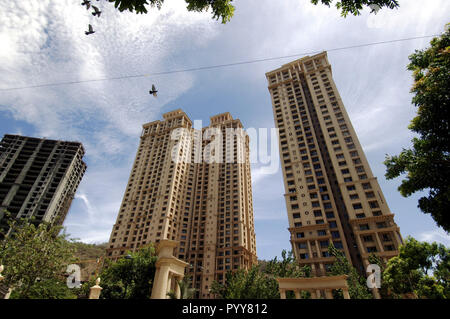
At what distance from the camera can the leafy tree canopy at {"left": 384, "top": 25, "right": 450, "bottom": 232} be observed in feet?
36.5

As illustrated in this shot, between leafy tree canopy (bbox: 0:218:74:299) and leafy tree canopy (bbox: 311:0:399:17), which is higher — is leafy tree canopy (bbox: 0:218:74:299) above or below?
below

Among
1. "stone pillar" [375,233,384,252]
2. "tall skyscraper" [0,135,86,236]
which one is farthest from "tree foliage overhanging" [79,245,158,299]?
"tall skyscraper" [0,135,86,236]

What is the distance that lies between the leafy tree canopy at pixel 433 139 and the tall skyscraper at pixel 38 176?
92.1 m

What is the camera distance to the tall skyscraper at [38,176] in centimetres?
7931

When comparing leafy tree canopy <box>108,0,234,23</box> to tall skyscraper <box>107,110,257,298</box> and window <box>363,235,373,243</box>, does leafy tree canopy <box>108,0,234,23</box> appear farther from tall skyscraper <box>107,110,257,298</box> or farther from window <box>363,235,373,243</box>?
tall skyscraper <box>107,110,257,298</box>

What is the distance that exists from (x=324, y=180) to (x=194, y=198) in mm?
44091

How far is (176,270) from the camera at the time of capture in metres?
16.5

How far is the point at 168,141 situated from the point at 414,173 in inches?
3235

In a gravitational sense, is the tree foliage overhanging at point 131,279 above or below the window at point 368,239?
below

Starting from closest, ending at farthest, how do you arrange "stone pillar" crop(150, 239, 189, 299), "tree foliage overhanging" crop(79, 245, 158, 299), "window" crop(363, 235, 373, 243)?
"stone pillar" crop(150, 239, 189, 299) → "tree foliage overhanging" crop(79, 245, 158, 299) → "window" crop(363, 235, 373, 243)

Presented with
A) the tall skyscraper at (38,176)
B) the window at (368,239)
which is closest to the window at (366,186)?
the window at (368,239)

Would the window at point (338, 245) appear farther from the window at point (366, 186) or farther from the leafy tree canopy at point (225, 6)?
the leafy tree canopy at point (225, 6)

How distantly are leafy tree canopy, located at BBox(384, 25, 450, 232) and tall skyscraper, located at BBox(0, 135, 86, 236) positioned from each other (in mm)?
92146
